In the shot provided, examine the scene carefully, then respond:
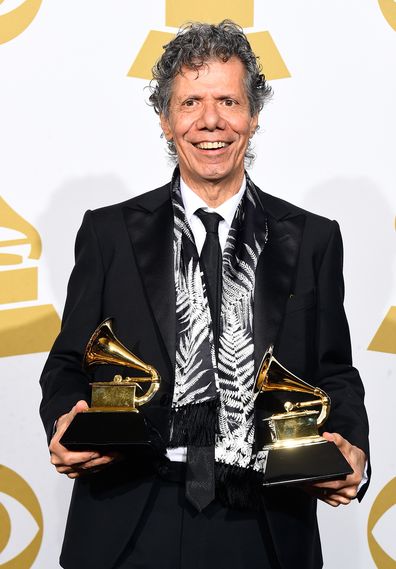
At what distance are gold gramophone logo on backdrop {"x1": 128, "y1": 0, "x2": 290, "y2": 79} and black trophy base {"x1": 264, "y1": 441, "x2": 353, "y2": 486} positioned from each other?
4.57 feet

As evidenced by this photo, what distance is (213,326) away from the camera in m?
1.94

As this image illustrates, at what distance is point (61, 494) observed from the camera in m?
2.91

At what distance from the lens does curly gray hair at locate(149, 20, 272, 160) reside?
6.78ft

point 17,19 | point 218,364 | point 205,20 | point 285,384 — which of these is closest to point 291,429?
point 285,384

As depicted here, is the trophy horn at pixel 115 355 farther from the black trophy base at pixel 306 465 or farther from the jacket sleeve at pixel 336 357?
the jacket sleeve at pixel 336 357

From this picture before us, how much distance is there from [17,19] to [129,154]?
0.47 m

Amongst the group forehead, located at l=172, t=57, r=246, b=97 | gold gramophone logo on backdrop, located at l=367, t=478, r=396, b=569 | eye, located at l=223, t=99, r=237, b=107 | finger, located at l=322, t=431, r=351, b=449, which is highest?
forehead, located at l=172, t=57, r=246, b=97

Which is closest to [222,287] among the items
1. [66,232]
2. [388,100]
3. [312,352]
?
[312,352]

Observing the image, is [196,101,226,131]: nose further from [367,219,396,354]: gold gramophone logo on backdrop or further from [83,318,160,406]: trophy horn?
[367,219,396,354]: gold gramophone logo on backdrop

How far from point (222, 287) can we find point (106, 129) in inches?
40.6

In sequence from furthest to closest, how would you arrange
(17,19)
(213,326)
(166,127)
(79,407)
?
(17,19) < (166,127) < (213,326) < (79,407)

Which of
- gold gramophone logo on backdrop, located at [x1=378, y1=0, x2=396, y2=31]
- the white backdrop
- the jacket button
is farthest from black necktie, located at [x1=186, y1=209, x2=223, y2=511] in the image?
gold gramophone logo on backdrop, located at [x1=378, y1=0, x2=396, y2=31]

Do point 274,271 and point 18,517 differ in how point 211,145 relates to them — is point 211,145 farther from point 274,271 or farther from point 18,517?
point 18,517

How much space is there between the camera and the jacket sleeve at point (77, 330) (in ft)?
6.38
